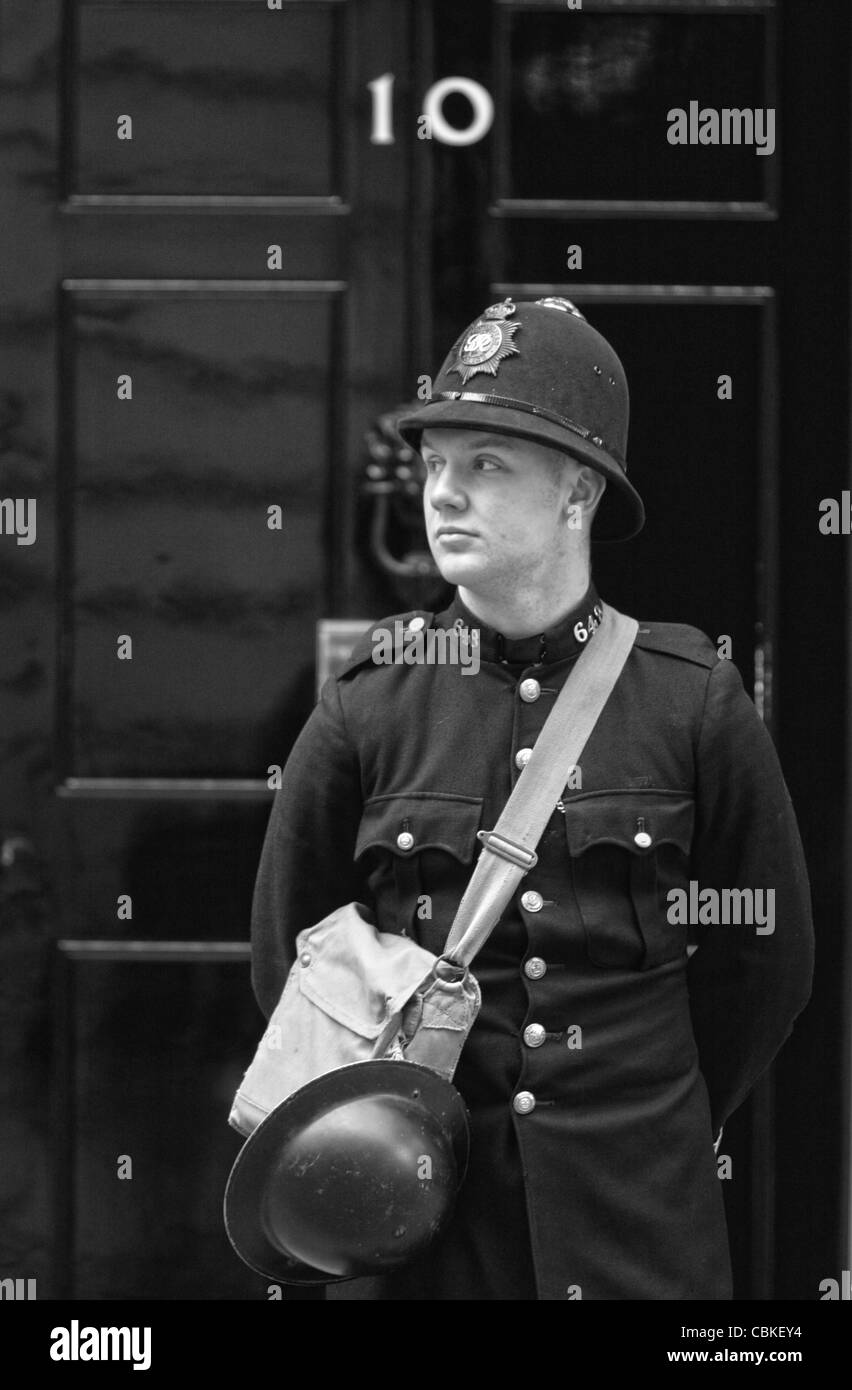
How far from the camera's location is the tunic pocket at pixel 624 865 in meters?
2.68

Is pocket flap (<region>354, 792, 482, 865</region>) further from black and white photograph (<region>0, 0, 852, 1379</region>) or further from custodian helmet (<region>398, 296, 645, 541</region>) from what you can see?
black and white photograph (<region>0, 0, 852, 1379</region>)

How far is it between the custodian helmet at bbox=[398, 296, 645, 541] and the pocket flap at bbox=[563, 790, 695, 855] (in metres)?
0.47

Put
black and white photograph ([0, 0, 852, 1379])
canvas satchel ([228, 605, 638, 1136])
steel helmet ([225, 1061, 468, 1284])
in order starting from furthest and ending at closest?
1. black and white photograph ([0, 0, 852, 1379])
2. canvas satchel ([228, 605, 638, 1136])
3. steel helmet ([225, 1061, 468, 1284])

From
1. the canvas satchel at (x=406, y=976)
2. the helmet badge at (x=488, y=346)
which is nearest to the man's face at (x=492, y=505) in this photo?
the helmet badge at (x=488, y=346)

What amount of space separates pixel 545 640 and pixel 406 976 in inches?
21.9

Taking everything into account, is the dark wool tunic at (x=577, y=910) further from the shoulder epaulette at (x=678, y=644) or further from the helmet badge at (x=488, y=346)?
the helmet badge at (x=488, y=346)

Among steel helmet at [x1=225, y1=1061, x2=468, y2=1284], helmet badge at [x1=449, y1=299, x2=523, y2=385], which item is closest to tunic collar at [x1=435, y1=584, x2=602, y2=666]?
helmet badge at [x1=449, y1=299, x2=523, y2=385]

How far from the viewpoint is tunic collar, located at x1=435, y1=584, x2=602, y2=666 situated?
9.13ft

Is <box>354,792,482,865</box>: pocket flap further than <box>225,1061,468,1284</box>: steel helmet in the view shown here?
Yes

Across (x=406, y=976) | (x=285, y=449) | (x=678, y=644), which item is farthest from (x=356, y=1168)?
(x=285, y=449)

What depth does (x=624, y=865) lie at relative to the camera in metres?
2.70

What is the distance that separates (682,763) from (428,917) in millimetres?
446

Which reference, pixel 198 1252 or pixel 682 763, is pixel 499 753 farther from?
pixel 198 1252

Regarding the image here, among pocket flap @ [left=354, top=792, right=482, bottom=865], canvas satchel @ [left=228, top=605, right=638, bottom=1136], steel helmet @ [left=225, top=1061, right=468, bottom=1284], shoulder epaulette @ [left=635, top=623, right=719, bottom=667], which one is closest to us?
steel helmet @ [left=225, top=1061, right=468, bottom=1284]
